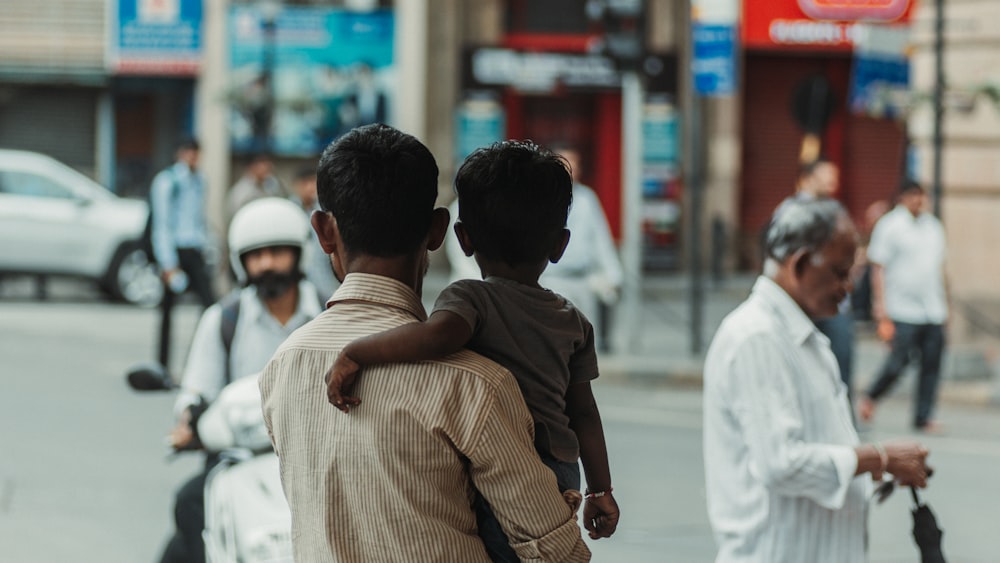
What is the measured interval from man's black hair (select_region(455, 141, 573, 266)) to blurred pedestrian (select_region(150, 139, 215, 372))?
10586 mm

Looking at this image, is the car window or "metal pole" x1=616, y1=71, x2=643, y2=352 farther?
the car window

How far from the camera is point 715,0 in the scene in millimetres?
15227

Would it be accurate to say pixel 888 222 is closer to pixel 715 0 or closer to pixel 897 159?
pixel 715 0

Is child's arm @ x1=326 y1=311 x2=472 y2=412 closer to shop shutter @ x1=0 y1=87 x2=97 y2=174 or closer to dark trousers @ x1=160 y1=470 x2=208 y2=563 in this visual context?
dark trousers @ x1=160 y1=470 x2=208 y2=563

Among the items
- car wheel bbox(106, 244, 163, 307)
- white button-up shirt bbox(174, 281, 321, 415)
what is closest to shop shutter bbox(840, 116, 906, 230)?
car wheel bbox(106, 244, 163, 307)

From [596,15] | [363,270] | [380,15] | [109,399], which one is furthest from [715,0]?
[363,270]

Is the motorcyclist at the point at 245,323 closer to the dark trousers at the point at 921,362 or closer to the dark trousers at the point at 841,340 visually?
the dark trousers at the point at 841,340

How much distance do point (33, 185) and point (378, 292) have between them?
1918cm

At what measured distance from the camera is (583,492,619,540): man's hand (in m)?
2.75

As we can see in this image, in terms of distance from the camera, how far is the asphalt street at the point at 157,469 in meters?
7.70

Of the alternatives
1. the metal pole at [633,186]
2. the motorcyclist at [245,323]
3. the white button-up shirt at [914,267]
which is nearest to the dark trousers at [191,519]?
the motorcyclist at [245,323]

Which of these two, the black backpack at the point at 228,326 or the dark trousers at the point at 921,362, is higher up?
the black backpack at the point at 228,326

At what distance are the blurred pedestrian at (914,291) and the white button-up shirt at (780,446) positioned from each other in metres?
7.96

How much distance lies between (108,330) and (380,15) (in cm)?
1004
